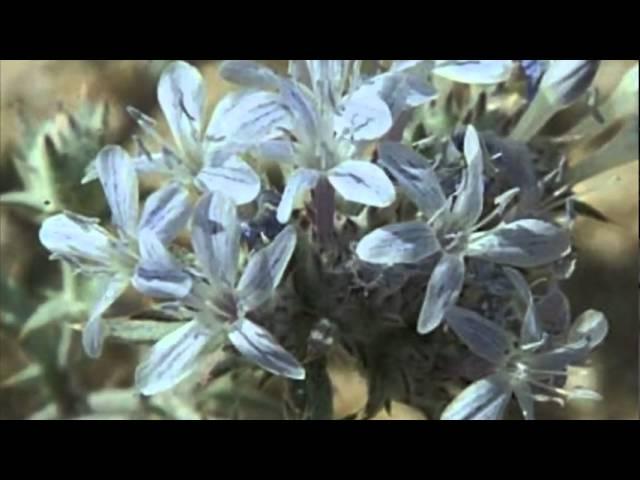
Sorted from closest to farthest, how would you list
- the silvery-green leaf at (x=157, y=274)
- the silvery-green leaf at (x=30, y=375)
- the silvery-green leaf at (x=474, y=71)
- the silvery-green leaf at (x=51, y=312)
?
the silvery-green leaf at (x=157, y=274), the silvery-green leaf at (x=474, y=71), the silvery-green leaf at (x=51, y=312), the silvery-green leaf at (x=30, y=375)

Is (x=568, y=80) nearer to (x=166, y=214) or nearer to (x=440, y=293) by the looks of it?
(x=440, y=293)

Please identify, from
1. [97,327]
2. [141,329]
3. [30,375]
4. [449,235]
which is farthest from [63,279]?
[449,235]

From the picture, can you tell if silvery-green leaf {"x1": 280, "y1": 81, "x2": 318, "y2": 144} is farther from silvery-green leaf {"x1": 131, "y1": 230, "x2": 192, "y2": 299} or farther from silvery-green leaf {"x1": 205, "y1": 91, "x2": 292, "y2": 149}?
silvery-green leaf {"x1": 131, "y1": 230, "x2": 192, "y2": 299}

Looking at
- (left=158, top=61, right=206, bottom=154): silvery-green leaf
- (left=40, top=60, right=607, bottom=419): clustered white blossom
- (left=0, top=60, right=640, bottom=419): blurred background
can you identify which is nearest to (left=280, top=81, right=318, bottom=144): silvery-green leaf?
(left=40, top=60, right=607, bottom=419): clustered white blossom

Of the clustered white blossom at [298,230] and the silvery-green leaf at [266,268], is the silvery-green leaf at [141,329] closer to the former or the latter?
the clustered white blossom at [298,230]

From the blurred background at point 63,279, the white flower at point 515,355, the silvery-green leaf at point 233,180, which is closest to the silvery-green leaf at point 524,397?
the white flower at point 515,355
